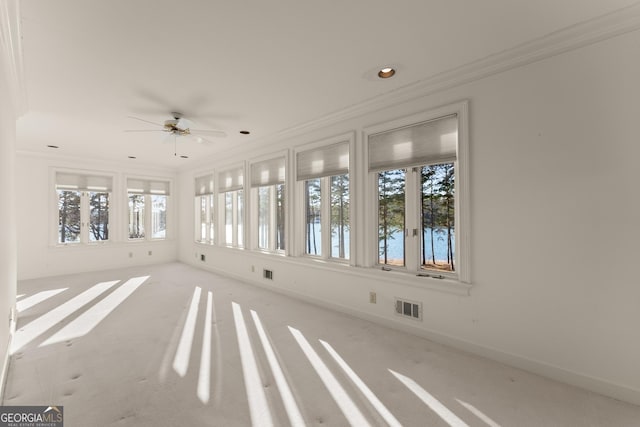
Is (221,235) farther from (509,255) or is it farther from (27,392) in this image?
(509,255)

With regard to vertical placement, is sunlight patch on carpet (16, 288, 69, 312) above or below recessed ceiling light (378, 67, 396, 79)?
below

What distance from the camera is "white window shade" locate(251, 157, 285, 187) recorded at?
4.68m

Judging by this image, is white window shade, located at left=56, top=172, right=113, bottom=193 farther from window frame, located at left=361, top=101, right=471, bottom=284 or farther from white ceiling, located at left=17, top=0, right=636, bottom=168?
window frame, located at left=361, top=101, right=471, bottom=284

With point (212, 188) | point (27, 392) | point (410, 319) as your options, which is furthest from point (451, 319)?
point (212, 188)

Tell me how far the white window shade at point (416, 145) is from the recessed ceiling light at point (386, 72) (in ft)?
2.00

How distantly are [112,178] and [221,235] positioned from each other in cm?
304

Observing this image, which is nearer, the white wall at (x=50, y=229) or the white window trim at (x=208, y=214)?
the white wall at (x=50, y=229)

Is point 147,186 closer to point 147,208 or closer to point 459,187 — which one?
point 147,208

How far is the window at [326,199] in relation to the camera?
3865 mm

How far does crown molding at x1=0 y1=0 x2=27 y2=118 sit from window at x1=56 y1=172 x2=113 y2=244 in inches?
154

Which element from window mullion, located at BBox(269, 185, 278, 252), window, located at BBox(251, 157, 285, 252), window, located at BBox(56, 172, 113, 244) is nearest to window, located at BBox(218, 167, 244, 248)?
window, located at BBox(251, 157, 285, 252)

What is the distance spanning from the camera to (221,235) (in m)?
6.30

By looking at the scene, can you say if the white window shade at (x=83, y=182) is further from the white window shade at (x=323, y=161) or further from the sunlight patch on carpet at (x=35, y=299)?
the white window shade at (x=323, y=161)

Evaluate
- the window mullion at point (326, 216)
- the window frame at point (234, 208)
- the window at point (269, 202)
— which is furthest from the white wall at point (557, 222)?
the window frame at point (234, 208)
